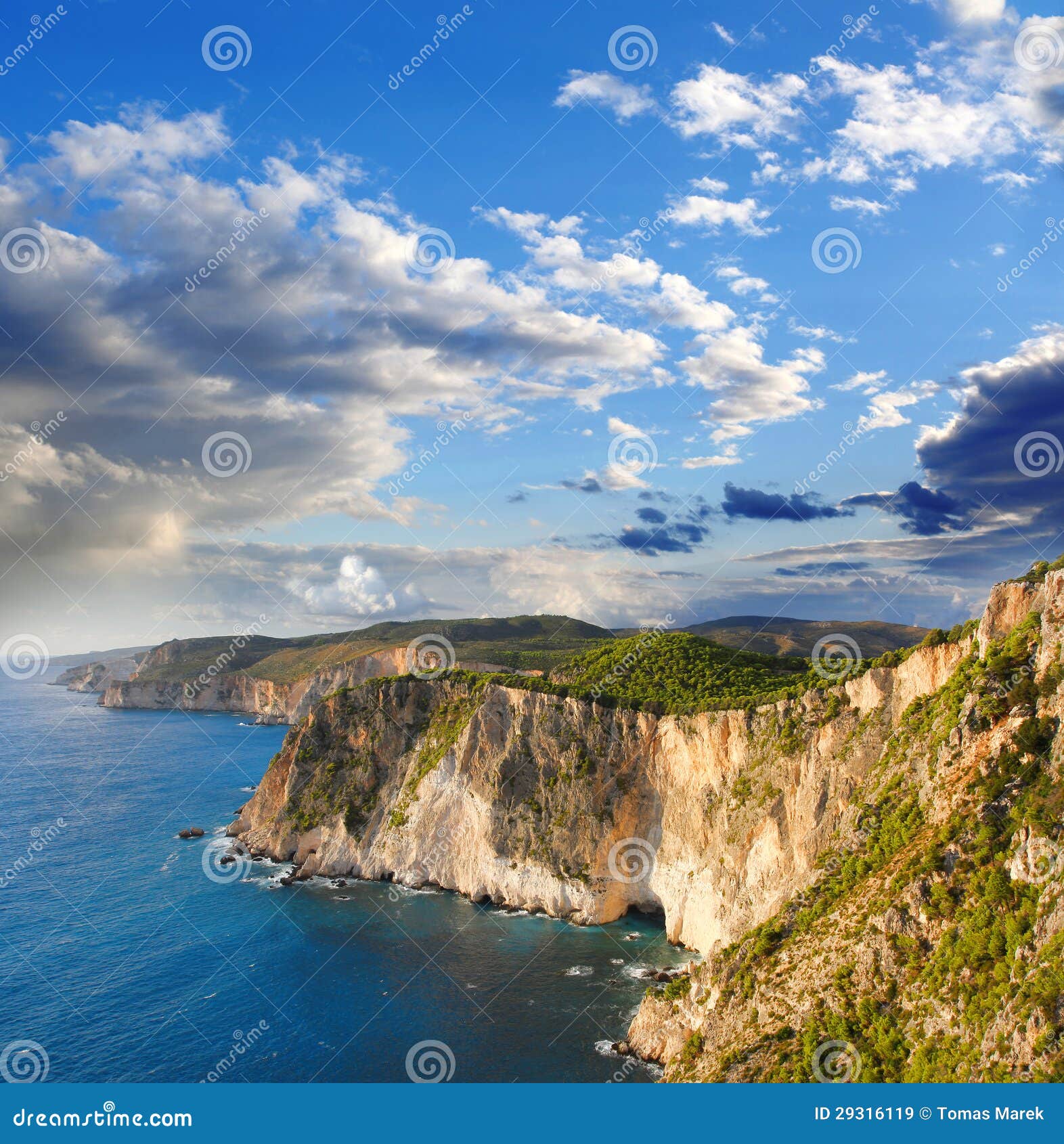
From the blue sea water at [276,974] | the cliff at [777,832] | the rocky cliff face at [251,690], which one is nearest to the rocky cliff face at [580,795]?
the cliff at [777,832]

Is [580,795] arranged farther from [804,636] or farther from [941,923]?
[804,636]

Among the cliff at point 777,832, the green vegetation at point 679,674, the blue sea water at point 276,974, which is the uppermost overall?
the green vegetation at point 679,674

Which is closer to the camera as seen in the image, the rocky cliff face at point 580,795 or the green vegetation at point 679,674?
the rocky cliff face at point 580,795

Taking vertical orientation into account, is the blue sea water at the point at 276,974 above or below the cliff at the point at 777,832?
below

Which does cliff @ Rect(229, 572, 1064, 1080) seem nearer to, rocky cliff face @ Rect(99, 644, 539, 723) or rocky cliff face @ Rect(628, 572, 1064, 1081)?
rocky cliff face @ Rect(628, 572, 1064, 1081)

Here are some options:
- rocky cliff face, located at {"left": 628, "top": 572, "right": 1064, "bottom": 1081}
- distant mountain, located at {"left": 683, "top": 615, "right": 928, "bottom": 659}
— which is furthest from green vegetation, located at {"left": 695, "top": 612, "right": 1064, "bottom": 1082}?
distant mountain, located at {"left": 683, "top": 615, "right": 928, "bottom": 659}

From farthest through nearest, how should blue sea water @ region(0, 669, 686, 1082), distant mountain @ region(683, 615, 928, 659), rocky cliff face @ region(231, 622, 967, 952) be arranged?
distant mountain @ region(683, 615, 928, 659), rocky cliff face @ region(231, 622, 967, 952), blue sea water @ region(0, 669, 686, 1082)

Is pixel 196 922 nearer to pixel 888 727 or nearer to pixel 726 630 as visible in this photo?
pixel 888 727

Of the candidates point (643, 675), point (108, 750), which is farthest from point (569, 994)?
point (108, 750)

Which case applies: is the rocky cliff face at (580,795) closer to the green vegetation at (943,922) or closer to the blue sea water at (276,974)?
the blue sea water at (276,974)
